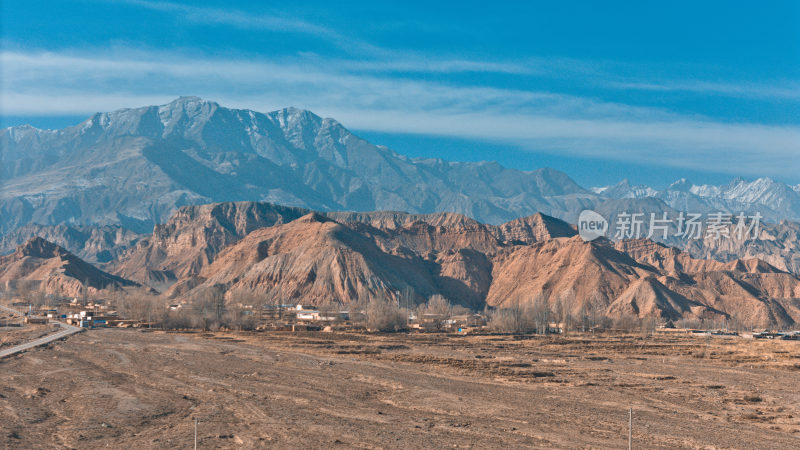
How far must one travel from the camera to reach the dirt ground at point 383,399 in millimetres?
38688

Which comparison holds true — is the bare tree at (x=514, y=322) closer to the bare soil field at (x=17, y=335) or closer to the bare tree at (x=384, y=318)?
the bare tree at (x=384, y=318)

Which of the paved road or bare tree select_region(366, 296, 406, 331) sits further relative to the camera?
bare tree select_region(366, 296, 406, 331)

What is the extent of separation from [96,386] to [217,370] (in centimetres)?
1271

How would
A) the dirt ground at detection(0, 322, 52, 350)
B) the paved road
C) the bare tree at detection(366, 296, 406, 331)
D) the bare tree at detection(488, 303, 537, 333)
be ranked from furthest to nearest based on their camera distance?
1. the bare tree at detection(488, 303, 537, 333)
2. the bare tree at detection(366, 296, 406, 331)
3. the dirt ground at detection(0, 322, 52, 350)
4. the paved road

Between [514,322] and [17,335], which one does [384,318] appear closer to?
[514,322]

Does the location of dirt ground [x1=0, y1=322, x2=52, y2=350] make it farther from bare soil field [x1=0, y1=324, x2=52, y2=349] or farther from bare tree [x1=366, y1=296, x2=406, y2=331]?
bare tree [x1=366, y1=296, x2=406, y2=331]

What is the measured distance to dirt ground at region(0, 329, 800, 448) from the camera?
38.7 metres

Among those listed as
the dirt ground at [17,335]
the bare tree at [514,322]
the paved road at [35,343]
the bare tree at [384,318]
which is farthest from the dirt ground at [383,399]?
the bare tree at [514,322]

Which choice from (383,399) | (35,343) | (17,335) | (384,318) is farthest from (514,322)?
(383,399)

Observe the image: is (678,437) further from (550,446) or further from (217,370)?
(217,370)

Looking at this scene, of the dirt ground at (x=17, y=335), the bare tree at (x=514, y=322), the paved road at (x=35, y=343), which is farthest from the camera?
→ the bare tree at (x=514, y=322)

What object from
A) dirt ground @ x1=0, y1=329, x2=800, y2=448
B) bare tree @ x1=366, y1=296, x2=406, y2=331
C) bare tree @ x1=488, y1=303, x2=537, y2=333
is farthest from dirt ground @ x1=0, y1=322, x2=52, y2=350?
bare tree @ x1=488, y1=303, x2=537, y2=333

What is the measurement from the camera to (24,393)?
50.6 metres

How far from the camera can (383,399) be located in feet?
169
